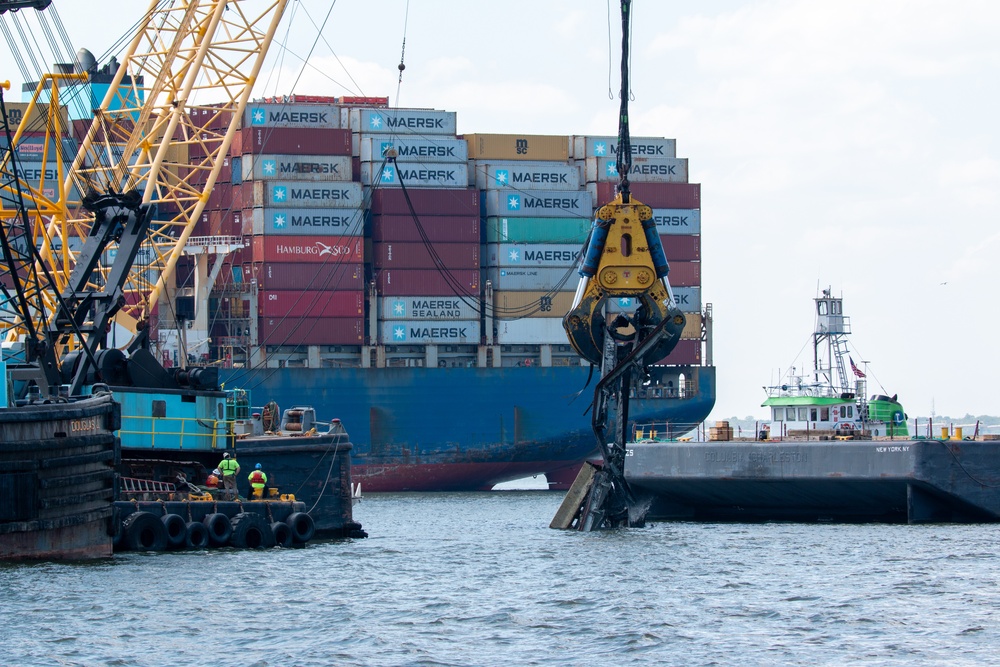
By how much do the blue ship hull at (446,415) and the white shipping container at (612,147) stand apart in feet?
36.8

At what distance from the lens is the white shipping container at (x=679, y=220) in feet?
282

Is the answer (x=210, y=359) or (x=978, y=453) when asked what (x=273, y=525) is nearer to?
(x=978, y=453)

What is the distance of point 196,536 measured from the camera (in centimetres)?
3538

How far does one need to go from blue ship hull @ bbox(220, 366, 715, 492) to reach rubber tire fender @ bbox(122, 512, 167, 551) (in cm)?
4482

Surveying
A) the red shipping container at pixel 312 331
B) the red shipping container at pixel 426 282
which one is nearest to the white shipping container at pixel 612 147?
the red shipping container at pixel 426 282

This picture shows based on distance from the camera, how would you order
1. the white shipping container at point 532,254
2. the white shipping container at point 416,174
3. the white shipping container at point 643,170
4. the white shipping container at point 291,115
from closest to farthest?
the white shipping container at point 291,115 → the white shipping container at point 416,174 → the white shipping container at point 532,254 → the white shipping container at point 643,170

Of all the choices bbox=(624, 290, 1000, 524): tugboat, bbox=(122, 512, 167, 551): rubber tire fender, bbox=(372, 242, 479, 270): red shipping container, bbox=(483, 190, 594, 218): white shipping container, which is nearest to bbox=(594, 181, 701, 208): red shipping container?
bbox=(483, 190, 594, 218): white shipping container

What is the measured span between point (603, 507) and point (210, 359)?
40882 mm

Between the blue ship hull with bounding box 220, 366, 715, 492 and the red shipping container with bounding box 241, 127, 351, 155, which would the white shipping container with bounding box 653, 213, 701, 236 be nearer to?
the blue ship hull with bounding box 220, 366, 715, 492

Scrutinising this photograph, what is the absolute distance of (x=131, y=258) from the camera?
40500mm

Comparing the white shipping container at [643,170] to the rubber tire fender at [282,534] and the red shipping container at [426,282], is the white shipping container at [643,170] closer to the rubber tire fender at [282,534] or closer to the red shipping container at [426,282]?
the red shipping container at [426,282]

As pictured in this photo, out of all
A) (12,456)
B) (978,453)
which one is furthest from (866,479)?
(12,456)

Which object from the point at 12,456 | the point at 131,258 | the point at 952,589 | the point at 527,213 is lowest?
the point at 952,589

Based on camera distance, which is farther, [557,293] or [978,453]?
[557,293]
